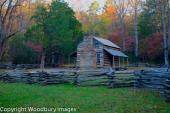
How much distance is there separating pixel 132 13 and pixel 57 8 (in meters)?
17.5

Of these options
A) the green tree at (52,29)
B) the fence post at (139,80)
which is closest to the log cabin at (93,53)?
the green tree at (52,29)

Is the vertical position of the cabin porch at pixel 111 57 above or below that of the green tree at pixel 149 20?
below

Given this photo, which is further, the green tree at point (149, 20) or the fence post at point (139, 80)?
the green tree at point (149, 20)

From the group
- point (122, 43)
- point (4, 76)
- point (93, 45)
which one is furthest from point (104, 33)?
point (4, 76)

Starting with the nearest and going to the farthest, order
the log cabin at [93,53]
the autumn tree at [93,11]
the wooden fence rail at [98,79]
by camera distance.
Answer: the wooden fence rail at [98,79], the log cabin at [93,53], the autumn tree at [93,11]

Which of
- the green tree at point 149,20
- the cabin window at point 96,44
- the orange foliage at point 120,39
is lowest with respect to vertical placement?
the cabin window at point 96,44

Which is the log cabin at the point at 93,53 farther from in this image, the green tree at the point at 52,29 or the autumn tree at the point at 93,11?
the autumn tree at the point at 93,11

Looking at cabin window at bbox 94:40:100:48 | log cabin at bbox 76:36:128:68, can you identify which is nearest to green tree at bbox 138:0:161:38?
log cabin at bbox 76:36:128:68

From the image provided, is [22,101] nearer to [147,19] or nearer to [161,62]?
[161,62]

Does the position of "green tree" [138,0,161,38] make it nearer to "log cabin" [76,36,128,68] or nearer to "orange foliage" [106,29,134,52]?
"orange foliage" [106,29,134,52]

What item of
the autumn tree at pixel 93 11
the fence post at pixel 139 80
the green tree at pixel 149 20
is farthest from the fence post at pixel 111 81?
the autumn tree at pixel 93 11

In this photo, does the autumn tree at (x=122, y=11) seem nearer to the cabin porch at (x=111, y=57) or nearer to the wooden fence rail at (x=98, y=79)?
the cabin porch at (x=111, y=57)

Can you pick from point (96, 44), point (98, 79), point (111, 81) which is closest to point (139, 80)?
point (111, 81)

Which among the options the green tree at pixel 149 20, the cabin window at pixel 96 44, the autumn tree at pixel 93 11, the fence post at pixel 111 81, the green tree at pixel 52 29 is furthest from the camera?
the autumn tree at pixel 93 11
